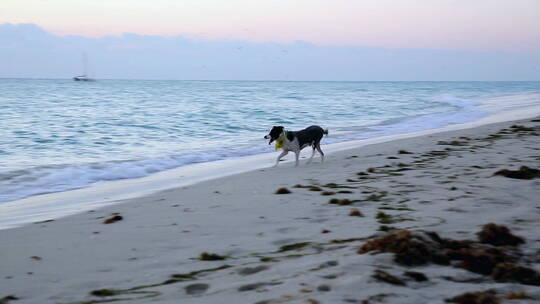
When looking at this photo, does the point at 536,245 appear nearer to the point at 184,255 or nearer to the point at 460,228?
the point at 460,228

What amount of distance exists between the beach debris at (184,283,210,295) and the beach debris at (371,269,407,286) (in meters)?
1.03

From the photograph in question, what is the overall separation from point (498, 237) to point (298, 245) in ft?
4.93

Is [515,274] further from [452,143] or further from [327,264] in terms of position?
[452,143]

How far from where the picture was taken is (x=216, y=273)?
3.27 metres

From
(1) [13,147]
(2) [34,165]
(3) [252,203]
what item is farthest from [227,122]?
(3) [252,203]

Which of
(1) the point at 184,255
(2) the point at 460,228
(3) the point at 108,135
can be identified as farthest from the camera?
(3) the point at 108,135

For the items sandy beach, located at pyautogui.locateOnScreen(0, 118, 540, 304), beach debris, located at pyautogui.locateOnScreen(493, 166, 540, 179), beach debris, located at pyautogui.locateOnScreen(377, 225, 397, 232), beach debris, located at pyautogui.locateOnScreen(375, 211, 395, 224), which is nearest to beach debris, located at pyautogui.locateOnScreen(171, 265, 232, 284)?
sandy beach, located at pyautogui.locateOnScreen(0, 118, 540, 304)

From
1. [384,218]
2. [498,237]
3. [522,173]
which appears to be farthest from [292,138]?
[498,237]

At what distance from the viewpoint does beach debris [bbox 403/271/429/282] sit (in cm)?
283

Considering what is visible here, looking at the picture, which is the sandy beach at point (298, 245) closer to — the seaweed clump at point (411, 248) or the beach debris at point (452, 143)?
the seaweed clump at point (411, 248)

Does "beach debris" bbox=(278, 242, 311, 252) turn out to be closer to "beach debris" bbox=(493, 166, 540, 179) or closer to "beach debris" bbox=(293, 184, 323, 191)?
"beach debris" bbox=(293, 184, 323, 191)

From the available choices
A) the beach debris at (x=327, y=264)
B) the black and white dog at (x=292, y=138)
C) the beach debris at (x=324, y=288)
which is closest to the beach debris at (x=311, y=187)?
the black and white dog at (x=292, y=138)

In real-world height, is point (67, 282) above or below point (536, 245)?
below

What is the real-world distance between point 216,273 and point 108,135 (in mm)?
13936
